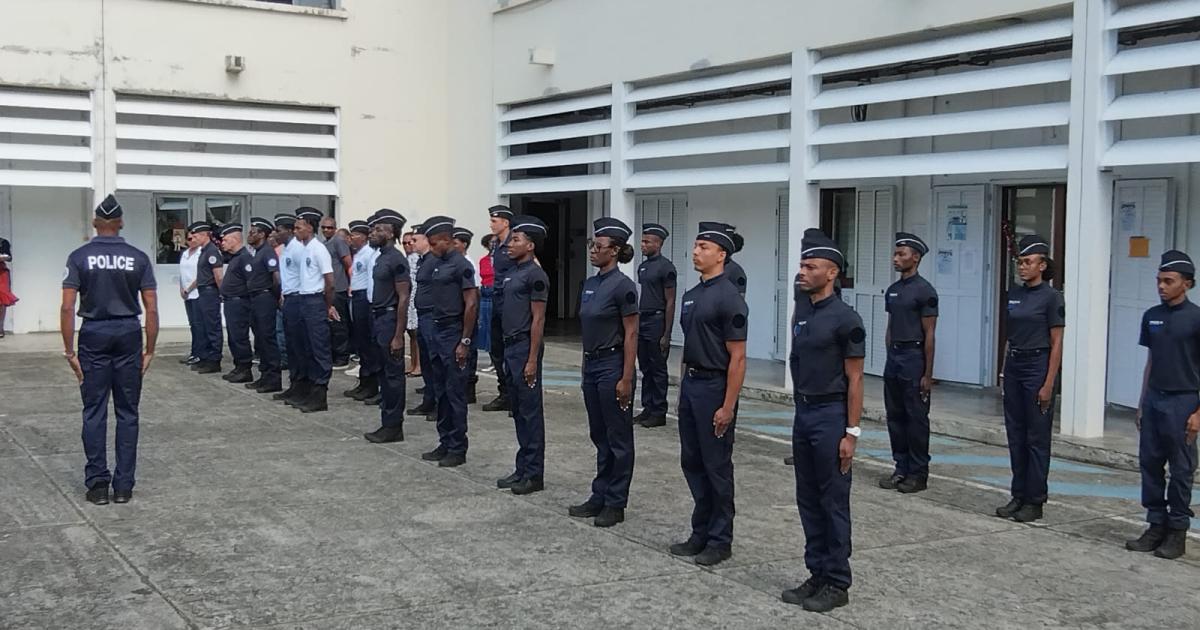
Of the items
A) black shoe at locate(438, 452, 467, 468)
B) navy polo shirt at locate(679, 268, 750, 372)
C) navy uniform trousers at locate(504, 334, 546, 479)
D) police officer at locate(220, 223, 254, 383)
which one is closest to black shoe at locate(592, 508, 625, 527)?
navy uniform trousers at locate(504, 334, 546, 479)

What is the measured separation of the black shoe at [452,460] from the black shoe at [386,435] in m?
1.11

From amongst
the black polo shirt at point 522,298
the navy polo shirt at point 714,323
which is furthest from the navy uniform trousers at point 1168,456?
the black polo shirt at point 522,298

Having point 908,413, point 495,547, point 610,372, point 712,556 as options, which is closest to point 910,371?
point 908,413

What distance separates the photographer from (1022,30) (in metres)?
10.8

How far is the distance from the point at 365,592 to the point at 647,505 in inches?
101

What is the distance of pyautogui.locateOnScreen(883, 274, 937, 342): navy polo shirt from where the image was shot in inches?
355

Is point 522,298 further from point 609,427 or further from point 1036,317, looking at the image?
point 1036,317

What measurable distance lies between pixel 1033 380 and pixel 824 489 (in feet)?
8.95

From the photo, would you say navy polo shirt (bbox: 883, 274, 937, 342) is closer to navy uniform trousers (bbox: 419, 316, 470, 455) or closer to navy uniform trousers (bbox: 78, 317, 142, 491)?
navy uniform trousers (bbox: 419, 316, 470, 455)

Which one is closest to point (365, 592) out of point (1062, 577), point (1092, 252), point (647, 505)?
point (647, 505)

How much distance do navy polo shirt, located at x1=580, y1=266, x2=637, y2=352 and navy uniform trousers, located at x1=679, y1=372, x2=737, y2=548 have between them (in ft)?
3.21

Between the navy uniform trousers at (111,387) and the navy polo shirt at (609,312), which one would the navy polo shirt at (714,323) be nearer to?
the navy polo shirt at (609,312)

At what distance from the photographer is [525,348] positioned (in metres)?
8.59

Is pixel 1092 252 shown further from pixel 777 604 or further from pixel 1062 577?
pixel 777 604
